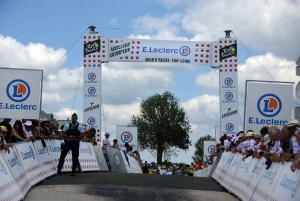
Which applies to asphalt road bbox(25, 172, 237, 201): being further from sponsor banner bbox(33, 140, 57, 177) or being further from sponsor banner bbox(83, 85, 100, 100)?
sponsor banner bbox(83, 85, 100, 100)

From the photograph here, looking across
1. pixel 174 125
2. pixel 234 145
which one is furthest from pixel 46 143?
pixel 174 125

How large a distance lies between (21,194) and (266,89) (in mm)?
7258

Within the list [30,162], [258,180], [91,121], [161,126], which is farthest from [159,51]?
[161,126]

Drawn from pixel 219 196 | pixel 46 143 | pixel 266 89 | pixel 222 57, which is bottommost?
pixel 219 196

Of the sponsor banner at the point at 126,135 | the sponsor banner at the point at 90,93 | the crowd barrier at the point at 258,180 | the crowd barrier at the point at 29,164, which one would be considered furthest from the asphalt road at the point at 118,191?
the sponsor banner at the point at 126,135

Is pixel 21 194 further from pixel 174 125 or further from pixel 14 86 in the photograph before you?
pixel 174 125

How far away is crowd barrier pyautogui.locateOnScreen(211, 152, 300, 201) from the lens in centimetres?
816

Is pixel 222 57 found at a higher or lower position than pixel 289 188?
higher

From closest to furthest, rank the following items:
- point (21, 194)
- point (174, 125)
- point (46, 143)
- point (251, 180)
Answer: point (21, 194) < point (251, 180) < point (46, 143) < point (174, 125)

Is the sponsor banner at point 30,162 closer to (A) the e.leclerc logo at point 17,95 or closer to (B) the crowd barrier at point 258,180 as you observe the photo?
A: (A) the e.leclerc logo at point 17,95

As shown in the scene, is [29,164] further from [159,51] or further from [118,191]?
[159,51]

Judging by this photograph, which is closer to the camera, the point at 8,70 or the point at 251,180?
the point at 251,180

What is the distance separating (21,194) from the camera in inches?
394

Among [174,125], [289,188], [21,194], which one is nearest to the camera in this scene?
[289,188]
